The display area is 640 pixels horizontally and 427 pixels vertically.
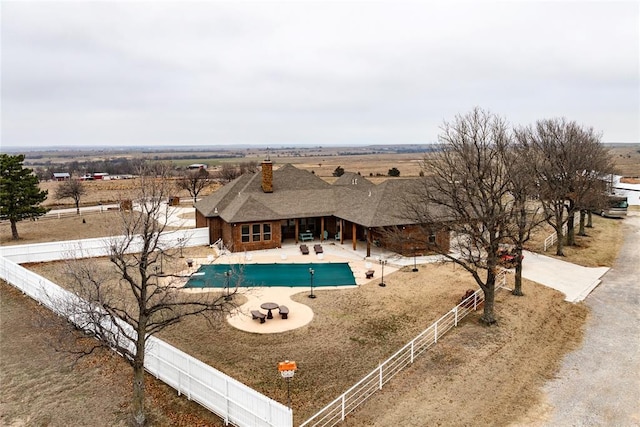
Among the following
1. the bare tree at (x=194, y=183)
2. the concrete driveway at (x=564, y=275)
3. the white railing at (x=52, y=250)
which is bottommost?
the concrete driveway at (x=564, y=275)

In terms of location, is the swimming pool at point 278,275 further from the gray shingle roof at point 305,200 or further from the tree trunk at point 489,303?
the tree trunk at point 489,303

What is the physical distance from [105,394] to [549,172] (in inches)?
1158

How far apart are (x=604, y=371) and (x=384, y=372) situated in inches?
286

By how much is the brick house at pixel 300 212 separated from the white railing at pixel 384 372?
9162 millimetres

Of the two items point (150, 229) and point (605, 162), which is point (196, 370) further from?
point (605, 162)

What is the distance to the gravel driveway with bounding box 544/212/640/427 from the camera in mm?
11789

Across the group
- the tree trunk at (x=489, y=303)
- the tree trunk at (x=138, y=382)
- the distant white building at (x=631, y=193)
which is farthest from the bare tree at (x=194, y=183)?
the distant white building at (x=631, y=193)

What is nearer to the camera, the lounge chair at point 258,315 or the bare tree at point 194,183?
the lounge chair at point 258,315

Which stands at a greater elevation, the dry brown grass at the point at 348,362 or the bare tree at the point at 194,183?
the bare tree at the point at 194,183

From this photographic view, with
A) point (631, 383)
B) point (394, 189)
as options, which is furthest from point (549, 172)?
point (631, 383)

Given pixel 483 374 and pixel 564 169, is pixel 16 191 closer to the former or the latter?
pixel 483 374

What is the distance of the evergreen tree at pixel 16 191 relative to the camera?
3180 cm

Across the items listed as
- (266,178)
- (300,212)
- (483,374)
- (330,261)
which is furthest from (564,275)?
(266,178)

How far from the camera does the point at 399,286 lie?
22.5 m
